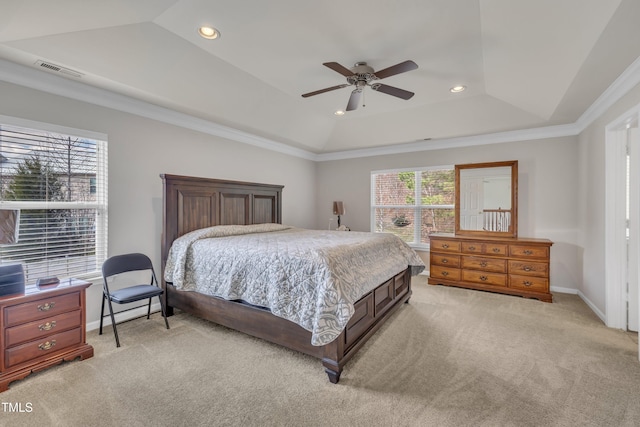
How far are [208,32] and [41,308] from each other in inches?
102

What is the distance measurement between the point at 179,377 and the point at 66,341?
3.42ft

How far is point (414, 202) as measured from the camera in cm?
556

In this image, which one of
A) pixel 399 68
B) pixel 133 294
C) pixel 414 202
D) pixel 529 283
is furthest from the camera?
pixel 414 202

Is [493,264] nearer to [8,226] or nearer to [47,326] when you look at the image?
[47,326]

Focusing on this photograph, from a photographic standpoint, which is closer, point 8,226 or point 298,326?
point 8,226

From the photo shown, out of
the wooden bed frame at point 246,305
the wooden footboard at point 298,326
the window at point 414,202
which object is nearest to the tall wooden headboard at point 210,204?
the wooden bed frame at point 246,305

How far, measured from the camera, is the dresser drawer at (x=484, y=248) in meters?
4.23

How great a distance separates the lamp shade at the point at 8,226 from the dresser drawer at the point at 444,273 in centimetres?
491

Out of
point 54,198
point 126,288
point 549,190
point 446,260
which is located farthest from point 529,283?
point 54,198

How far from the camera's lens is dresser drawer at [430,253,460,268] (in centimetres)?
454

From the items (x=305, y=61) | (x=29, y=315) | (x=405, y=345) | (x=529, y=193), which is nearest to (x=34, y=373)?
(x=29, y=315)

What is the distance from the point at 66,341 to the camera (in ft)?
7.73

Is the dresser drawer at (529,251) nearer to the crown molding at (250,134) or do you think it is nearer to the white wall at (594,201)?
the white wall at (594,201)

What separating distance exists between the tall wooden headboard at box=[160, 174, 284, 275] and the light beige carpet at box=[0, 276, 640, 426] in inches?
47.5
